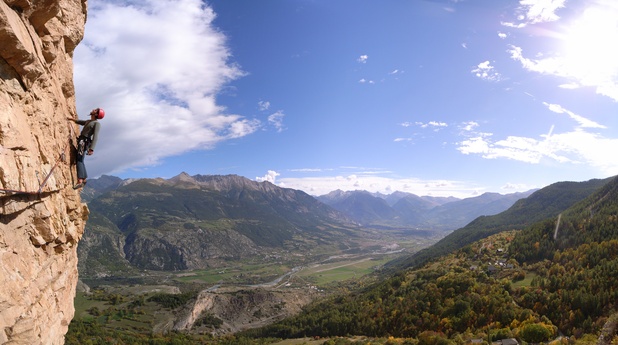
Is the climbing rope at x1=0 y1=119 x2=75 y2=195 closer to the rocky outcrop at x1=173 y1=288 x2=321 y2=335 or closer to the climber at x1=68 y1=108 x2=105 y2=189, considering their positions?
the climber at x1=68 y1=108 x2=105 y2=189

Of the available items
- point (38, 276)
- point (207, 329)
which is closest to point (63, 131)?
point (38, 276)

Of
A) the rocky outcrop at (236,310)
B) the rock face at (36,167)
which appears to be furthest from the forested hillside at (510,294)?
the rock face at (36,167)

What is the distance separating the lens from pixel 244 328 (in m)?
159

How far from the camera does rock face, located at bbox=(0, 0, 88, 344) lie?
9125mm

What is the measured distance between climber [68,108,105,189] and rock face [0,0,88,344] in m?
0.35

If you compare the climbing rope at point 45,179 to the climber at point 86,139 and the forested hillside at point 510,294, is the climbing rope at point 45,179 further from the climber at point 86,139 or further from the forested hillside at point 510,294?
the forested hillside at point 510,294

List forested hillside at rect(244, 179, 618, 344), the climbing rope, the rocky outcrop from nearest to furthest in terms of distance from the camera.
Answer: the climbing rope < forested hillside at rect(244, 179, 618, 344) < the rocky outcrop

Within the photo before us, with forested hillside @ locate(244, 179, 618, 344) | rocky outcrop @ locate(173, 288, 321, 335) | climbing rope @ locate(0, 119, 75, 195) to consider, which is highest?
climbing rope @ locate(0, 119, 75, 195)

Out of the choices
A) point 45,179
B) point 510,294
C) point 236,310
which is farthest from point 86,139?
point 236,310

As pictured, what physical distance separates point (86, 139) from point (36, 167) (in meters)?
4.19

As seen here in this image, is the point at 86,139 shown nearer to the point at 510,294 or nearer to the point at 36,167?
the point at 36,167

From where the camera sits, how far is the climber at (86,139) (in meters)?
14.1

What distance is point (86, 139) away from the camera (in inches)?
570

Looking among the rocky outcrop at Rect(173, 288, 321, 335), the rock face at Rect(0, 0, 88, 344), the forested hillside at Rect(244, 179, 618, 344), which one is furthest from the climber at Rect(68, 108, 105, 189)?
the rocky outcrop at Rect(173, 288, 321, 335)
